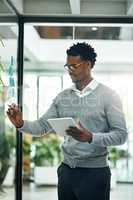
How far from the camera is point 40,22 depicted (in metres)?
3.81

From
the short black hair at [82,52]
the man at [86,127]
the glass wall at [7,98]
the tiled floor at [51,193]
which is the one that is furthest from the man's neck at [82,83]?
the tiled floor at [51,193]

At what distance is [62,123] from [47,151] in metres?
5.56

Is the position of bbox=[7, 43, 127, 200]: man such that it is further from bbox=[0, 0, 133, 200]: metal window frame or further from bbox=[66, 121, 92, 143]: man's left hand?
bbox=[0, 0, 133, 200]: metal window frame

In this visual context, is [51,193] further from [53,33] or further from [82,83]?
[82,83]

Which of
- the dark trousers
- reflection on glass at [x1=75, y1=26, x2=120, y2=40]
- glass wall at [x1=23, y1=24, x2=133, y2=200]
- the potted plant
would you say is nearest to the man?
the dark trousers

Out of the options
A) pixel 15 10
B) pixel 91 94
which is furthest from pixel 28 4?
pixel 91 94

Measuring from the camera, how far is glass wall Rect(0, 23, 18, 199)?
3.22 m

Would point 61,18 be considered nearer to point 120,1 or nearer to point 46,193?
point 120,1

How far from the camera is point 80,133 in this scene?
2.08m

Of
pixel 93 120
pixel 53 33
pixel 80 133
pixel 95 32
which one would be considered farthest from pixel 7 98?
pixel 53 33

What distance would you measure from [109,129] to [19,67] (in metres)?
1.67

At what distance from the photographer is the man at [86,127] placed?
2283 mm

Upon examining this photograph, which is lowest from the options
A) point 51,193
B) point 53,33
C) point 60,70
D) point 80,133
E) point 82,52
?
point 51,193

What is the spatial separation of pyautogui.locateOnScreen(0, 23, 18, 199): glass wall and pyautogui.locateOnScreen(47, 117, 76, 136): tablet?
3.34ft
